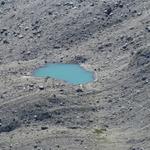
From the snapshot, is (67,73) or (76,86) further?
(67,73)

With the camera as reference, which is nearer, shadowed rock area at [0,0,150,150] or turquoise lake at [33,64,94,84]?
shadowed rock area at [0,0,150,150]

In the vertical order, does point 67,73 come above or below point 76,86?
below

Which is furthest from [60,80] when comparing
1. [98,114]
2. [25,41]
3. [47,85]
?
[25,41]

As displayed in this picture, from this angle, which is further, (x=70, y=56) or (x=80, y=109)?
(x=70, y=56)

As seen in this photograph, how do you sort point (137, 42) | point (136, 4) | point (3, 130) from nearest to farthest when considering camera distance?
point (3, 130) → point (137, 42) → point (136, 4)

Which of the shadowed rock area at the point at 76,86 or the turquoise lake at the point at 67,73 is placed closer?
the shadowed rock area at the point at 76,86

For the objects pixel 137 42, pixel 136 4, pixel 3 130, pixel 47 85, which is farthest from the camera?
pixel 136 4

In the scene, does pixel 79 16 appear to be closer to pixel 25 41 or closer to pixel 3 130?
pixel 25 41
